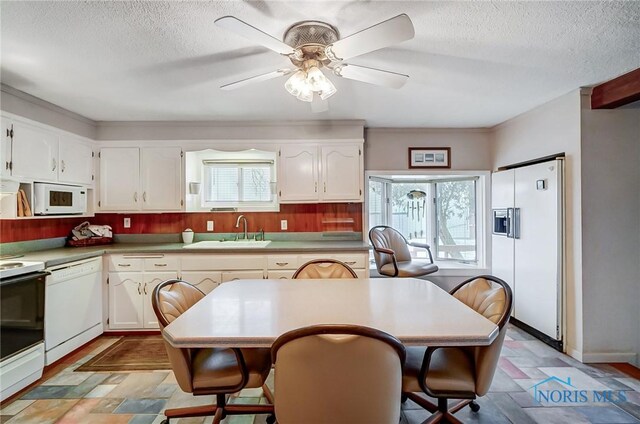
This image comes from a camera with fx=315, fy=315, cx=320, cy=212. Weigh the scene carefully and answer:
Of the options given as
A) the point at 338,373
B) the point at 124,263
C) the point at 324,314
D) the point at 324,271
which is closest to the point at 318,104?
the point at 324,271

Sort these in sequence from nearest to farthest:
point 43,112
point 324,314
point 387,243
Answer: point 324,314 < point 43,112 < point 387,243

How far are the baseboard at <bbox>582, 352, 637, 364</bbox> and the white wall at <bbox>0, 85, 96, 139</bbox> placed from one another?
5230 mm

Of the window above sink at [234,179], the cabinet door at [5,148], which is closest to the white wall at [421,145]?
the window above sink at [234,179]

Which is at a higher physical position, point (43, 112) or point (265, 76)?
point (43, 112)

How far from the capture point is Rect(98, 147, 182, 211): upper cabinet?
357cm

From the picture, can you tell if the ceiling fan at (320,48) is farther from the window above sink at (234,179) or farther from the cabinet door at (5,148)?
the cabinet door at (5,148)

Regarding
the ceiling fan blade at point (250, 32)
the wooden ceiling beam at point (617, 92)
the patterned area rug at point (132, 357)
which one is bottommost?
the patterned area rug at point (132, 357)

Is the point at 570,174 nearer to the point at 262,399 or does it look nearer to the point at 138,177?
the point at 262,399

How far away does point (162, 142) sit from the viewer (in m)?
3.58

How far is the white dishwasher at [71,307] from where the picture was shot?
100 inches

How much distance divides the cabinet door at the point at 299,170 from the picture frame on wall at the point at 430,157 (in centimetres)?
132

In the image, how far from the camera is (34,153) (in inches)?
108

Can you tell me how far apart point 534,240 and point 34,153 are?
468cm

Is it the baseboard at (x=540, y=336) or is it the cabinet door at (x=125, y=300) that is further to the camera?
the cabinet door at (x=125, y=300)
